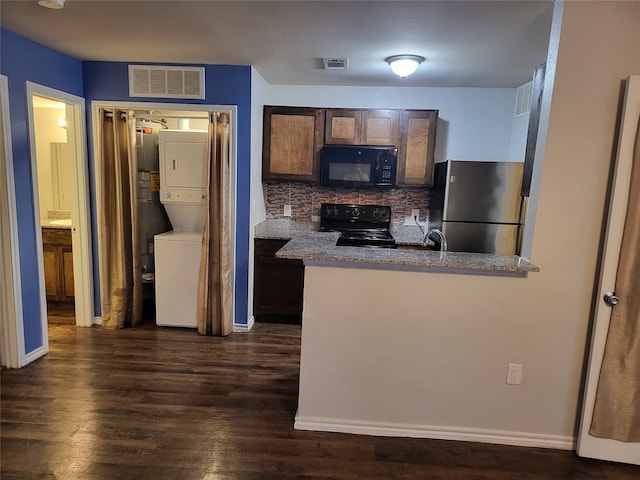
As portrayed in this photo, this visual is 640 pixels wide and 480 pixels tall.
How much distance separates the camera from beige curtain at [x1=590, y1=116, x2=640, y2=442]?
1.92 meters

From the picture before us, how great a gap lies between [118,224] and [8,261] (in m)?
0.91

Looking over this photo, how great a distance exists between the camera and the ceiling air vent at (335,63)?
10.1 feet

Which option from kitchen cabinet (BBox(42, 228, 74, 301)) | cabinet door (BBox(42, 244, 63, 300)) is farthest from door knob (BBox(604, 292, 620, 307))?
cabinet door (BBox(42, 244, 63, 300))

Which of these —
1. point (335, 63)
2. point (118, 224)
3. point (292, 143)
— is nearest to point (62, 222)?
point (118, 224)

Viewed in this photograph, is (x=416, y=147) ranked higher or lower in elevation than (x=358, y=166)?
higher

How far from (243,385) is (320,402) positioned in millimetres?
726

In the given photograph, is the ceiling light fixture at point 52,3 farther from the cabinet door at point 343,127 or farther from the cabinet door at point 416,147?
the cabinet door at point 416,147

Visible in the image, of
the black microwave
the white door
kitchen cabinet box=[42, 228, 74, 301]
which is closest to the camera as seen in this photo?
the white door

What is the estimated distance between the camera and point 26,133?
2.83 metres

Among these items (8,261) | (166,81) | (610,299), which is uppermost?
(166,81)

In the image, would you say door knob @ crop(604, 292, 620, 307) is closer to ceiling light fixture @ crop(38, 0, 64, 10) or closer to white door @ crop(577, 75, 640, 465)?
white door @ crop(577, 75, 640, 465)

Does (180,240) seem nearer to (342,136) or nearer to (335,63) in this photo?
(342,136)

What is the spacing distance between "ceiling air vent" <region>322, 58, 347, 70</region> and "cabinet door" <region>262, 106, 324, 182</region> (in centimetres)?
64

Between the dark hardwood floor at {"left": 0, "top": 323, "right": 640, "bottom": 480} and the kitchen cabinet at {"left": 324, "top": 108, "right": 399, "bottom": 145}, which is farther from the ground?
the kitchen cabinet at {"left": 324, "top": 108, "right": 399, "bottom": 145}
